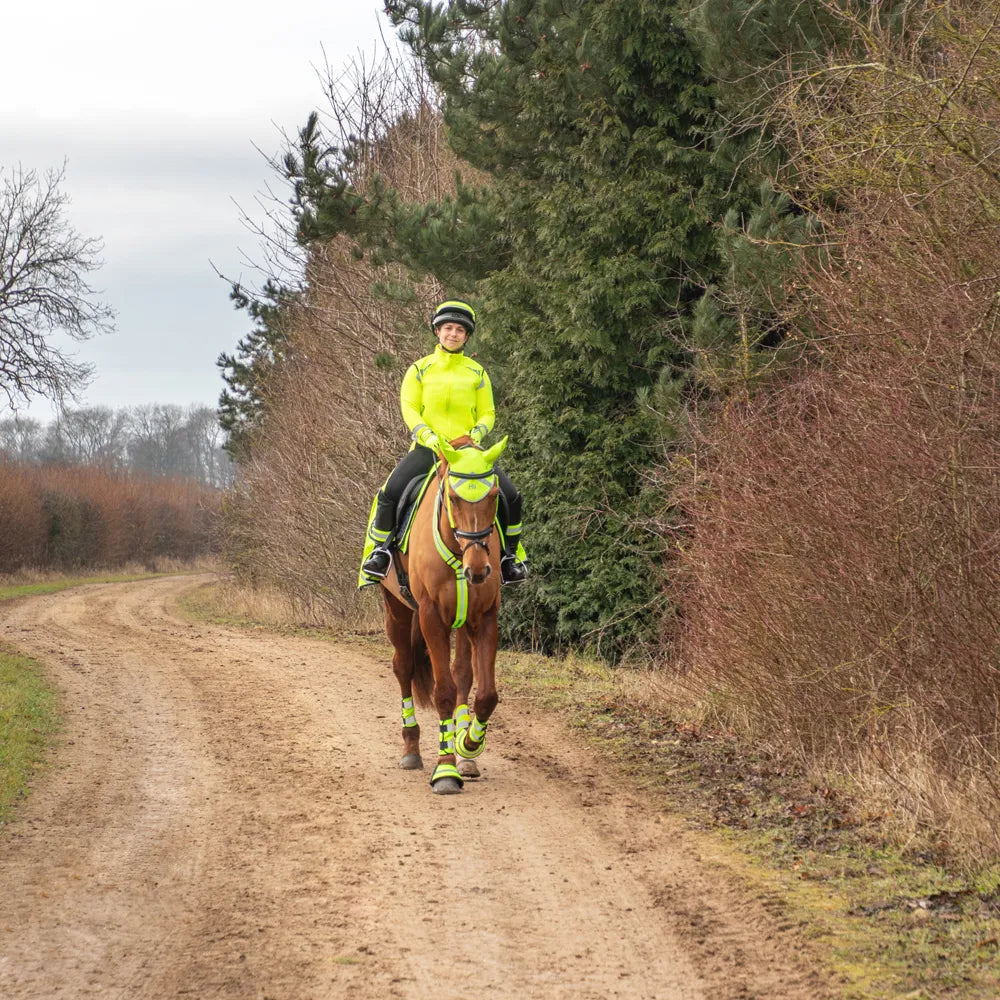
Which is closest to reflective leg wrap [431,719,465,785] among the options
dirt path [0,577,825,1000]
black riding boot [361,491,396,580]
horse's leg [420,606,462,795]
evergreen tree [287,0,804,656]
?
horse's leg [420,606,462,795]

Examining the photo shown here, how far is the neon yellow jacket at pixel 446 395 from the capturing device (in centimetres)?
898

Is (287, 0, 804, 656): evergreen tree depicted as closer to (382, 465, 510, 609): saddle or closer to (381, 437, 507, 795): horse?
A: (382, 465, 510, 609): saddle

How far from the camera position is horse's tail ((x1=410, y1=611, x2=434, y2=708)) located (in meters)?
9.57

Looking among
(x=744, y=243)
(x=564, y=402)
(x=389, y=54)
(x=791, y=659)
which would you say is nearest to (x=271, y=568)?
(x=389, y=54)

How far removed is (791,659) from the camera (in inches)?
360

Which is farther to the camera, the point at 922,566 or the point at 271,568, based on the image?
the point at 271,568

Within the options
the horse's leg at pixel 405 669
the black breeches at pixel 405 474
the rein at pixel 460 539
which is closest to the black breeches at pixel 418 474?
the black breeches at pixel 405 474

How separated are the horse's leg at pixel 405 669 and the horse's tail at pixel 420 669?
42 millimetres

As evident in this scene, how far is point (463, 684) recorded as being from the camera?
341 inches

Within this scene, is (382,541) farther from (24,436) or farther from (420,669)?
(24,436)

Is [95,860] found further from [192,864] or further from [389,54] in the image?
[389,54]

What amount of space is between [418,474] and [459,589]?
4.34 ft

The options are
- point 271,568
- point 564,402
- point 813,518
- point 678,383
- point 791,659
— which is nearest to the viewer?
point 813,518

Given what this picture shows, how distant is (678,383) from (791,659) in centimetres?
577
